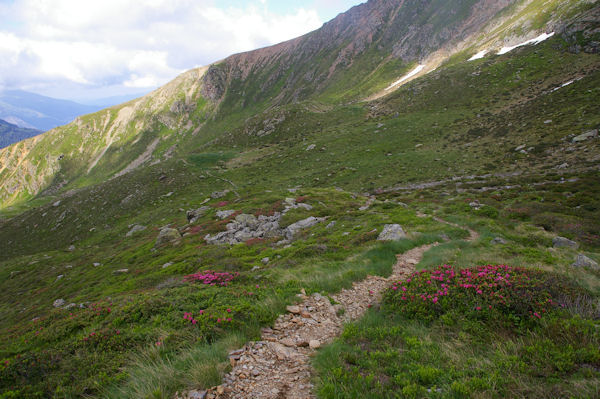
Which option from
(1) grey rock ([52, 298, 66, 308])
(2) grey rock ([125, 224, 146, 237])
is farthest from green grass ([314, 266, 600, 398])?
(2) grey rock ([125, 224, 146, 237])

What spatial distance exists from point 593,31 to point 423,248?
329 feet

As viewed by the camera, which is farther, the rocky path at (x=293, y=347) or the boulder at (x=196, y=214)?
the boulder at (x=196, y=214)

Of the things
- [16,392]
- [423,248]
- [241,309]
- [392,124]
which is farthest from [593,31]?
[16,392]

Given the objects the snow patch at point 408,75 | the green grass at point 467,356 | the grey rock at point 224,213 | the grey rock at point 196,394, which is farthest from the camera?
the snow patch at point 408,75

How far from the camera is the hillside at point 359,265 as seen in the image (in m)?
6.03

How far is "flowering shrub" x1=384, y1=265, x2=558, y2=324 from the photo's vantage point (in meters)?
7.29

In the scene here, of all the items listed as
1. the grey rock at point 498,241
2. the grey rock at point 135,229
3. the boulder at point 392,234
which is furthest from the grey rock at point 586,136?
the grey rock at point 135,229

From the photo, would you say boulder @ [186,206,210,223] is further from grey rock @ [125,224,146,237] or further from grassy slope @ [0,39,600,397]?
grey rock @ [125,224,146,237]

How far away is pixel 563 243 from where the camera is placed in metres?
15.9

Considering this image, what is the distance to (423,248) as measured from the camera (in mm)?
17219

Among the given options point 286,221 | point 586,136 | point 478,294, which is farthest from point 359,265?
point 586,136

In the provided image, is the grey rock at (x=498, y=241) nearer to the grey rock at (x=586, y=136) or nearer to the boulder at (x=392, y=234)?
the boulder at (x=392, y=234)

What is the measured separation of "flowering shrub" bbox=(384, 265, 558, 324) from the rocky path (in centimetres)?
164

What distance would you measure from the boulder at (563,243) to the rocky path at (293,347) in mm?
12261
